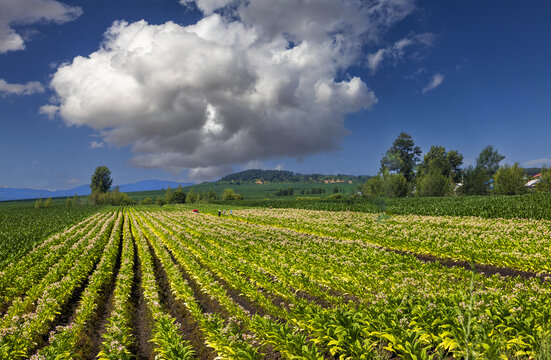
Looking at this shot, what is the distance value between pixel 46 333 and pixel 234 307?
562 centimetres

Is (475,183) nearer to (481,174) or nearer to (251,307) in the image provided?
(481,174)

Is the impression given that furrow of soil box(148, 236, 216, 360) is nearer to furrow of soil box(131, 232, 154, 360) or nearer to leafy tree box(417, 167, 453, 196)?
furrow of soil box(131, 232, 154, 360)

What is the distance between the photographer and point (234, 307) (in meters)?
9.12

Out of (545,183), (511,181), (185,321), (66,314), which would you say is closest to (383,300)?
(185,321)

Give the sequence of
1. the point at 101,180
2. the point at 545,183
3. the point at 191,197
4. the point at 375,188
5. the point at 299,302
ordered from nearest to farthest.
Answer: the point at 299,302 < the point at 375,188 < the point at 545,183 < the point at 191,197 < the point at 101,180

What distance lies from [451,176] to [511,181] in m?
19.4

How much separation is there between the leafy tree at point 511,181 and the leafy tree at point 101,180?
530 feet

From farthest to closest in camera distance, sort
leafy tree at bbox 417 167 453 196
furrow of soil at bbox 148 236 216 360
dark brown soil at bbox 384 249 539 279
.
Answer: leafy tree at bbox 417 167 453 196
dark brown soil at bbox 384 249 539 279
furrow of soil at bbox 148 236 216 360

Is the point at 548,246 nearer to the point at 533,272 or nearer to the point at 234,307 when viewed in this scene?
the point at 533,272

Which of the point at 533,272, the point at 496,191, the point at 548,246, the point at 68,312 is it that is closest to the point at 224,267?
the point at 68,312

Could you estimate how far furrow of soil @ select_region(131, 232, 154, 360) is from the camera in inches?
301

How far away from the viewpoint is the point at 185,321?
9289mm

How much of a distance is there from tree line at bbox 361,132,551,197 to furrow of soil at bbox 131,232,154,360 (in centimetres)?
5306

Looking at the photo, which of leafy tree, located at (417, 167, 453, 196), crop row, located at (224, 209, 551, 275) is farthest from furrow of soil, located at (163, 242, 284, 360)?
leafy tree, located at (417, 167, 453, 196)
